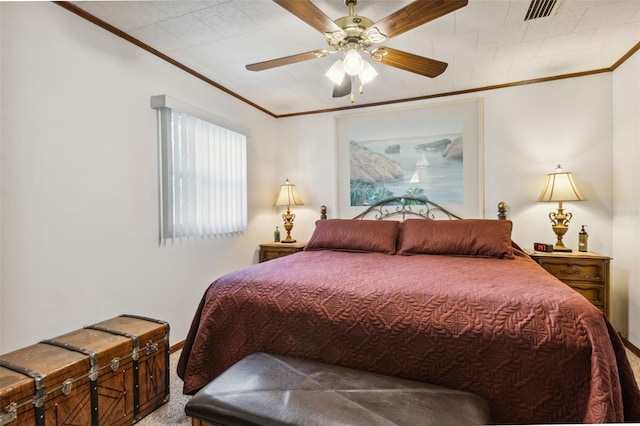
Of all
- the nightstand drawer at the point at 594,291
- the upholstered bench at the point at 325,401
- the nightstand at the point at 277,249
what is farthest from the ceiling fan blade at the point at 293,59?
the nightstand drawer at the point at 594,291

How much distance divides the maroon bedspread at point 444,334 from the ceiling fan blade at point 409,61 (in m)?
1.29

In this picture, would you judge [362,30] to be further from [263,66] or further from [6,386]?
[6,386]

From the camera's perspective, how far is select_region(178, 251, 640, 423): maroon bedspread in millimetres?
1211

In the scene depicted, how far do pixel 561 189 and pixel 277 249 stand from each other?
2.84 meters

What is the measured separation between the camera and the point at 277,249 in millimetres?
3629

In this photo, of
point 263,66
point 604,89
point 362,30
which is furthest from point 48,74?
point 604,89

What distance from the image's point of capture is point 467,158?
11.0ft

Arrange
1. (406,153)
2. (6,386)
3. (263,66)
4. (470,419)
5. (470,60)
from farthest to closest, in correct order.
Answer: (406,153), (470,60), (263,66), (6,386), (470,419)

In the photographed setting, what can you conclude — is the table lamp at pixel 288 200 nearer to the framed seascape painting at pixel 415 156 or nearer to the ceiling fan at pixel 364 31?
the framed seascape painting at pixel 415 156

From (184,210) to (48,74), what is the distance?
1.24 metres

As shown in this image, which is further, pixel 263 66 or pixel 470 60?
pixel 470 60

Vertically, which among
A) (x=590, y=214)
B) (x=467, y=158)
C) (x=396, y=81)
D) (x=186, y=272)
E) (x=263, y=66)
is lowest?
(x=186, y=272)

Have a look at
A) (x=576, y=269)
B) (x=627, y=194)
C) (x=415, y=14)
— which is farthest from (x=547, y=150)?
(x=415, y=14)

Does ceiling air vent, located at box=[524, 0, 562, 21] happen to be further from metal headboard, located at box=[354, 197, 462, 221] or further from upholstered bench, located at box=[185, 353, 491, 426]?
upholstered bench, located at box=[185, 353, 491, 426]
